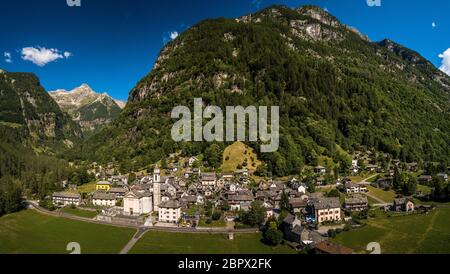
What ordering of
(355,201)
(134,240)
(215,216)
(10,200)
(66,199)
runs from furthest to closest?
1. (66,199)
2. (10,200)
3. (355,201)
4. (215,216)
5. (134,240)

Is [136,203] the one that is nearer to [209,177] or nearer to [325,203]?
[209,177]

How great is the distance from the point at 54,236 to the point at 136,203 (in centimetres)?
2120

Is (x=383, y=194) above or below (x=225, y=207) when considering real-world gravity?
above

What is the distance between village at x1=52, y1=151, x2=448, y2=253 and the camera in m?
72.6

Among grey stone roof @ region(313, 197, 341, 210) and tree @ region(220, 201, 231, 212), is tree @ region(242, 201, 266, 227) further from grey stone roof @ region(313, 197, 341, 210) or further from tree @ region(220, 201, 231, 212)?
grey stone roof @ region(313, 197, 341, 210)

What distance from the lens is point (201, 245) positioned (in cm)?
6197

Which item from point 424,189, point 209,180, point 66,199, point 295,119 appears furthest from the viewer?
point 295,119

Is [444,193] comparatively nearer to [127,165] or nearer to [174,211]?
[174,211]

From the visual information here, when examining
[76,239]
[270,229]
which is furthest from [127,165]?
[270,229]

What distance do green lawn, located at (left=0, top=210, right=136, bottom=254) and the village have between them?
7.02 m

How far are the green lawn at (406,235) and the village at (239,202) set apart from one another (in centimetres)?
348

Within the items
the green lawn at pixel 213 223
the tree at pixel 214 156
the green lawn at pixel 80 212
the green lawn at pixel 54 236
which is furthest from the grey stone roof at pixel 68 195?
the tree at pixel 214 156

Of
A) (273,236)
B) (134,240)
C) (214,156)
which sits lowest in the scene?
(134,240)

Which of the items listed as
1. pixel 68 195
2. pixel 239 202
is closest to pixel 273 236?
pixel 239 202
